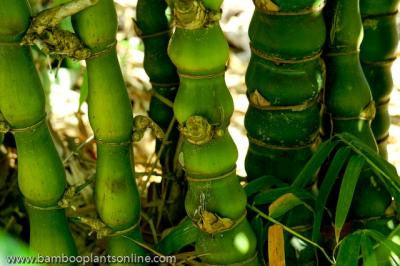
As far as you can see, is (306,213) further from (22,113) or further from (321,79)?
(22,113)

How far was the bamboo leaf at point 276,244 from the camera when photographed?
1.03 metres

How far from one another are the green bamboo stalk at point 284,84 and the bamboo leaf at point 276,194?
0.07 m

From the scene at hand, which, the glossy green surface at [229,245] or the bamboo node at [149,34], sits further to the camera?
the bamboo node at [149,34]

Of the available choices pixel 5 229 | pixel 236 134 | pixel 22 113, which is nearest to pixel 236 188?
pixel 22 113

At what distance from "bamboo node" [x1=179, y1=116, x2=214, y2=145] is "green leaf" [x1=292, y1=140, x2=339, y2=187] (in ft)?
0.78

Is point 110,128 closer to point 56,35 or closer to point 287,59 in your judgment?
point 56,35

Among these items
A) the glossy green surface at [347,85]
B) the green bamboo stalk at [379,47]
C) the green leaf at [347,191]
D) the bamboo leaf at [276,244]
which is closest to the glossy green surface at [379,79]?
the green bamboo stalk at [379,47]

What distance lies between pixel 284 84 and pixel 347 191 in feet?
0.58

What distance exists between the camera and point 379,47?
1.25 meters

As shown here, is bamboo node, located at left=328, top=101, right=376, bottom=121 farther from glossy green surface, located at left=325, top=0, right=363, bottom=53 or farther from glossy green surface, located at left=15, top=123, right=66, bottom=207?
glossy green surface, located at left=15, top=123, right=66, bottom=207

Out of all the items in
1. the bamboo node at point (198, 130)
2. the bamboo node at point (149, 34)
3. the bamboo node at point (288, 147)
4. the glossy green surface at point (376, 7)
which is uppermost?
the bamboo node at point (198, 130)

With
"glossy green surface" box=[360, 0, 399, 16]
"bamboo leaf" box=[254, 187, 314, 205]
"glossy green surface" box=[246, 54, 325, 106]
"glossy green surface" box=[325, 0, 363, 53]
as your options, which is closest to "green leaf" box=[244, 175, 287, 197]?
"bamboo leaf" box=[254, 187, 314, 205]

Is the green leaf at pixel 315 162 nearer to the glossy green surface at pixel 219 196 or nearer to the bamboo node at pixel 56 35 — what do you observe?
the glossy green surface at pixel 219 196

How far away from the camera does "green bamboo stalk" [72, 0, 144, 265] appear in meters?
0.89
